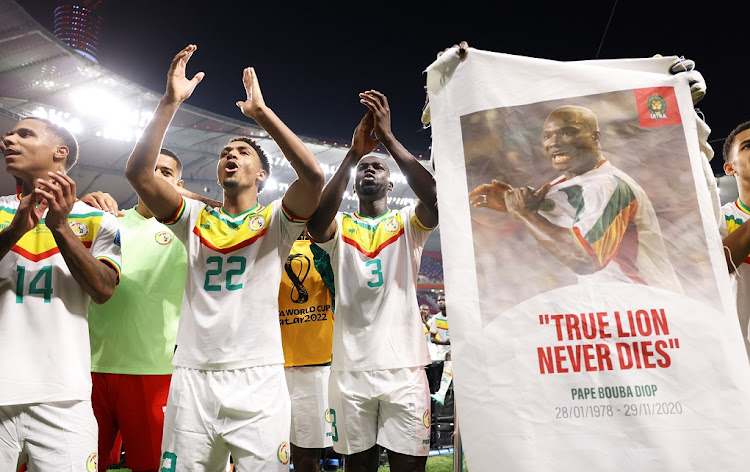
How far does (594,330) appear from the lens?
1796 millimetres

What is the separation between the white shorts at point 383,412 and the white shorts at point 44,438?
1260 mm

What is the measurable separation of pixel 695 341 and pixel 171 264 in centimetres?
286

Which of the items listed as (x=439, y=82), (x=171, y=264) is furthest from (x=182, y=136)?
(x=439, y=82)

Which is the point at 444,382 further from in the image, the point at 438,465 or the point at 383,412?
the point at 383,412

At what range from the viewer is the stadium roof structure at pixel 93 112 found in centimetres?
1612

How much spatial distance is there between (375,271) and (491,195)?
1.33 metres

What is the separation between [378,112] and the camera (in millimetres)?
2879

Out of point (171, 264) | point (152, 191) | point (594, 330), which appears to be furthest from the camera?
point (171, 264)

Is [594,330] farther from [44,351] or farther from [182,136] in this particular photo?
[182,136]

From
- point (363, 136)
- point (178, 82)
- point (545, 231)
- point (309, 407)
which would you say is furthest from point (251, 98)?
point (309, 407)

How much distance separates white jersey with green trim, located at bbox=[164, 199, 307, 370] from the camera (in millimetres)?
2510

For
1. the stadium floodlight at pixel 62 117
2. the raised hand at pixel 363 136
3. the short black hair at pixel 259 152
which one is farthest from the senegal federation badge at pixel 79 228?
the stadium floodlight at pixel 62 117

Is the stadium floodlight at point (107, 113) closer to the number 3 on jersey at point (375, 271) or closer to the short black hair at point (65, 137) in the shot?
the short black hair at point (65, 137)

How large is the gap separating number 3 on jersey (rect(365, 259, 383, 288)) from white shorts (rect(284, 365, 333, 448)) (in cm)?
101
